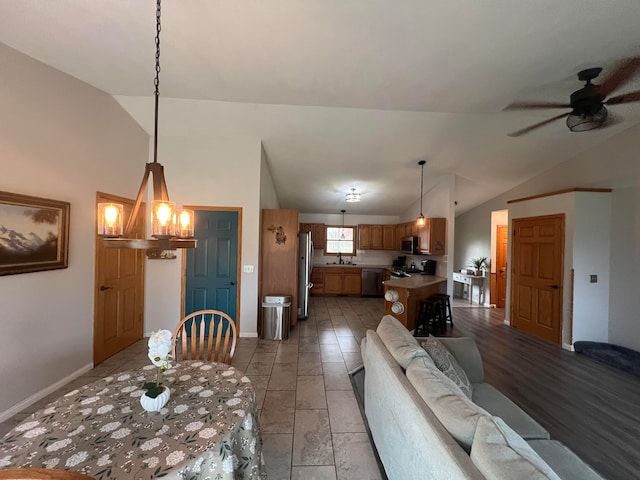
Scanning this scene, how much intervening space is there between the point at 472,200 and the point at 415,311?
386cm

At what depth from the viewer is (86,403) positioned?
138 cm

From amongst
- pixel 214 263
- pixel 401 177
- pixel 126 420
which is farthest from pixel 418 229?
pixel 126 420

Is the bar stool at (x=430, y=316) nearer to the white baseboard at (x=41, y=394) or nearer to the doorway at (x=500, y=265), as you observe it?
the doorway at (x=500, y=265)

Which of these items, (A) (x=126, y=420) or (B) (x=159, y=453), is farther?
(A) (x=126, y=420)

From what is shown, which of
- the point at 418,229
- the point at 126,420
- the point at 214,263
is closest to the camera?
the point at 126,420

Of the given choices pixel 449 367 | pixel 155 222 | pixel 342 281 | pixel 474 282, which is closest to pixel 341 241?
pixel 342 281

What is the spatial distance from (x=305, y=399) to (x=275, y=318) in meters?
1.74

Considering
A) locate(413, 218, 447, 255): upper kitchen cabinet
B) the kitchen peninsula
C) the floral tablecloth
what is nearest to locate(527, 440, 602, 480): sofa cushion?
the floral tablecloth

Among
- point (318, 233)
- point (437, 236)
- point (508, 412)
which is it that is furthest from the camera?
point (318, 233)

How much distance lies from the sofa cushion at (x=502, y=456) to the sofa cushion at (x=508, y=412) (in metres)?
0.83

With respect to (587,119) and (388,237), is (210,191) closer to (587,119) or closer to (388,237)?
(587,119)

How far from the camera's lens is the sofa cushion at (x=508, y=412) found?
64.7 inches

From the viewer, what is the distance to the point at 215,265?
4.21m

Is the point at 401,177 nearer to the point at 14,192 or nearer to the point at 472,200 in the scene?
the point at 472,200
